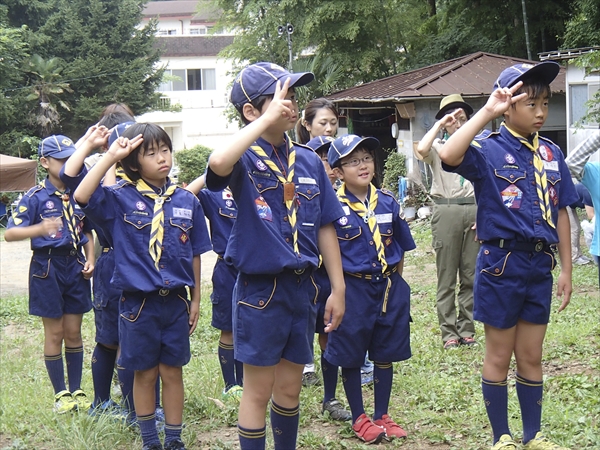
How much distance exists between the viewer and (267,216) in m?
3.43

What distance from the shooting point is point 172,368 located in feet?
14.0

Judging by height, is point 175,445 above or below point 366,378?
above

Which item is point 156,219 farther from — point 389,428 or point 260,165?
point 389,428

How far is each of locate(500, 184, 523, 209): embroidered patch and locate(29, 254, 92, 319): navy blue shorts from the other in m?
3.14

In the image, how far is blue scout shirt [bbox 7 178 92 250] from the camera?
5.38m

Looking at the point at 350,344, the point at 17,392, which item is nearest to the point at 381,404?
the point at 350,344

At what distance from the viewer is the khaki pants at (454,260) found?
6.55 metres

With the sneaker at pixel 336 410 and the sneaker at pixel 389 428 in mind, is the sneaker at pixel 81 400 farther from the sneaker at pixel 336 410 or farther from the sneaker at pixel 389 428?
the sneaker at pixel 389 428

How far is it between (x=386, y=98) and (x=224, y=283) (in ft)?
39.8

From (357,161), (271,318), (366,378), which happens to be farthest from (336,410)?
(271,318)

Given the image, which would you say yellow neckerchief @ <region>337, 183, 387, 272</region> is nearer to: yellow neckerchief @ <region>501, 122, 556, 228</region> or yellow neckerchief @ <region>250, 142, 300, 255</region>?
yellow neckerchief @ <region>501, 122, 556, 228</region>

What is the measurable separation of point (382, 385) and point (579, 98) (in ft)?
37.1

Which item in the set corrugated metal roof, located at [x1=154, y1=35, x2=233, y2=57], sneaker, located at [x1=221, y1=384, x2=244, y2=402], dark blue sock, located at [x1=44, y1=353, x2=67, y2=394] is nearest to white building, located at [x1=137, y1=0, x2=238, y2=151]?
corrugated metal roof, located at [x1=154, y1=35, x2=233, y2=57]

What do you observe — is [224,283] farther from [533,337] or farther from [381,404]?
[533,337]
